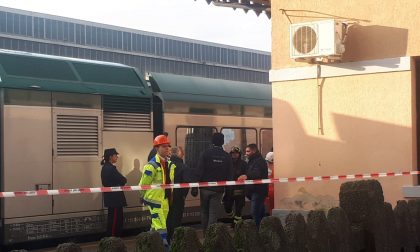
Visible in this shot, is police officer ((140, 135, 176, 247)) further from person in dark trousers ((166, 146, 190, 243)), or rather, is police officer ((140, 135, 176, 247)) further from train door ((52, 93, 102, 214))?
train door ((52, 93, 102, 214))

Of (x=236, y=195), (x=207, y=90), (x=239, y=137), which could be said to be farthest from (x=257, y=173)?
(x=207, y=90)

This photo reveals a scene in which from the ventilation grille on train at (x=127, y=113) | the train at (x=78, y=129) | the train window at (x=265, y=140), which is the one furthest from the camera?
the train window at (x=265, y=140)

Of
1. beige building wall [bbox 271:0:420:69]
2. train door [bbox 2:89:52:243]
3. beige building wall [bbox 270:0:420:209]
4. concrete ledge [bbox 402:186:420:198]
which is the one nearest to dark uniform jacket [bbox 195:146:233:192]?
beige building wall [bbox 270:0:420:209]

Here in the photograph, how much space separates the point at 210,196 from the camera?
10.3 meters

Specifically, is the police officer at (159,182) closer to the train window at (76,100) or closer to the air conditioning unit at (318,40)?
the air conditioning unit at (318,40)

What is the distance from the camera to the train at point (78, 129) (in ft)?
33.2

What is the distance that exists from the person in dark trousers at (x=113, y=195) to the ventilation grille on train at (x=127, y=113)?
0.59 m

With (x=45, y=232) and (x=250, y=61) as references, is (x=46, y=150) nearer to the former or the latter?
(x=45, y=232)

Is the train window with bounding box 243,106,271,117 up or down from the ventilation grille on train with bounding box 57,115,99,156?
up

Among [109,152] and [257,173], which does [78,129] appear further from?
[257,173]

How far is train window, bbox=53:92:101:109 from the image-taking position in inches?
426

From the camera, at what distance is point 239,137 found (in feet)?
46.5

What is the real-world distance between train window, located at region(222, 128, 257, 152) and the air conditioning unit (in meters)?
3.88

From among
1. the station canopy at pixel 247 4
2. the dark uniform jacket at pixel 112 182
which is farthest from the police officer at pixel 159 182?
the station canopy at pixel 247 4
